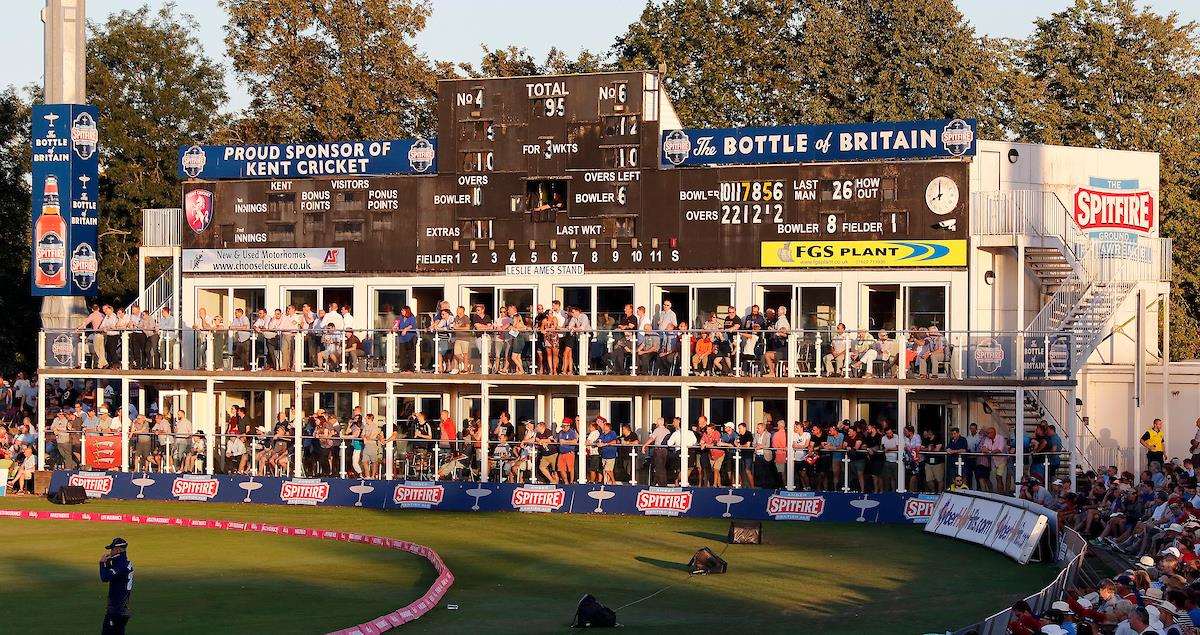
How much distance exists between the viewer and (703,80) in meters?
61.9

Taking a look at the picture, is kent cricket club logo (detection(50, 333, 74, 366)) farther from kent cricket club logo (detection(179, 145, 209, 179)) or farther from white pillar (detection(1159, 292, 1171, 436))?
white pillar (detection(1159, 292, 1171, 436))

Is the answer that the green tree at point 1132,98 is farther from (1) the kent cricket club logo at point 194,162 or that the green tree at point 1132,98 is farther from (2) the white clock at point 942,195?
(1) the kent cricket club logo at point 194,162

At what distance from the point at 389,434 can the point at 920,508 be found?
12490mm

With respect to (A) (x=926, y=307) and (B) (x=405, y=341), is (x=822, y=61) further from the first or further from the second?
A: (B) (x=405, y=341)

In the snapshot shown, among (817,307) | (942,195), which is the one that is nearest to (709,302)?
(817,307)

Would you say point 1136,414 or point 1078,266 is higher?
point 1078,266

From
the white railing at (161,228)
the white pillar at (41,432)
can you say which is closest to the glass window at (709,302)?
the white railing at (161,228)

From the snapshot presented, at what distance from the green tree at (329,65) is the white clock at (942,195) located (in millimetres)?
27659

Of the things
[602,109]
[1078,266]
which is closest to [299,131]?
[602,109]

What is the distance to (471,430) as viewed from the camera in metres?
38.5

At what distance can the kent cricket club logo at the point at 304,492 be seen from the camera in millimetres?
38219

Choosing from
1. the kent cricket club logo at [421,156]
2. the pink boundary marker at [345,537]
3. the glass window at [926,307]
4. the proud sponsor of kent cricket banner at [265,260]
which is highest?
the kent cricket club logo at [421,156]

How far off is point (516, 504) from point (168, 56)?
3292 cm

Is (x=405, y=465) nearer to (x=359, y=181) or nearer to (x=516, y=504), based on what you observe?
(x=516, y=504)
